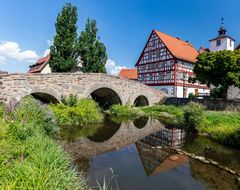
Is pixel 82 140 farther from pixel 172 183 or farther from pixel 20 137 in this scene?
pixel 172 183

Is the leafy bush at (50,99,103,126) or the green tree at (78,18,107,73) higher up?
the green tree at (78,18,107,73)

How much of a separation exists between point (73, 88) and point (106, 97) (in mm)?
5787

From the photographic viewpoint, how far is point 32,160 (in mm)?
3697

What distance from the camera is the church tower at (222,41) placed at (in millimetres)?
32219

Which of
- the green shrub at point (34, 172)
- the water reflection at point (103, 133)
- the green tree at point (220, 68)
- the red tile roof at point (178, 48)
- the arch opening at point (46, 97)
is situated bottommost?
the water reflection at point (103, 133)

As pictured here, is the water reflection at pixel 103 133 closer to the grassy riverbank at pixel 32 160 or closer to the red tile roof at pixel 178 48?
the grassy riverbank at pixel 32 160

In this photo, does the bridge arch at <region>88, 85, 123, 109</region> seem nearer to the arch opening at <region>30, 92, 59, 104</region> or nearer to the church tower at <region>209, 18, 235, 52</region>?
the arch opening at <region>30, 92, 59, 104</region>

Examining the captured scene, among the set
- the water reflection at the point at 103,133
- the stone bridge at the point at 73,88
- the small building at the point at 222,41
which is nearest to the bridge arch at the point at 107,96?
the stone bridge at the point at 73,88

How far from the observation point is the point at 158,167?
19.5 ft

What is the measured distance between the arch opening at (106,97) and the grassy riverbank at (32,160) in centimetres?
1025

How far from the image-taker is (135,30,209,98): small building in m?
26.8

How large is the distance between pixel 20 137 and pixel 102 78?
10286 millimetres

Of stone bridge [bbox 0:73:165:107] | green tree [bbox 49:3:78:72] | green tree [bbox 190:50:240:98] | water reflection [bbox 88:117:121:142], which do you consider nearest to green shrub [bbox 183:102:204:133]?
water reflection [bbox 88:117:121:142]

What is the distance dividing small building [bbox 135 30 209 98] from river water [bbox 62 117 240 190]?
17.6 metres
